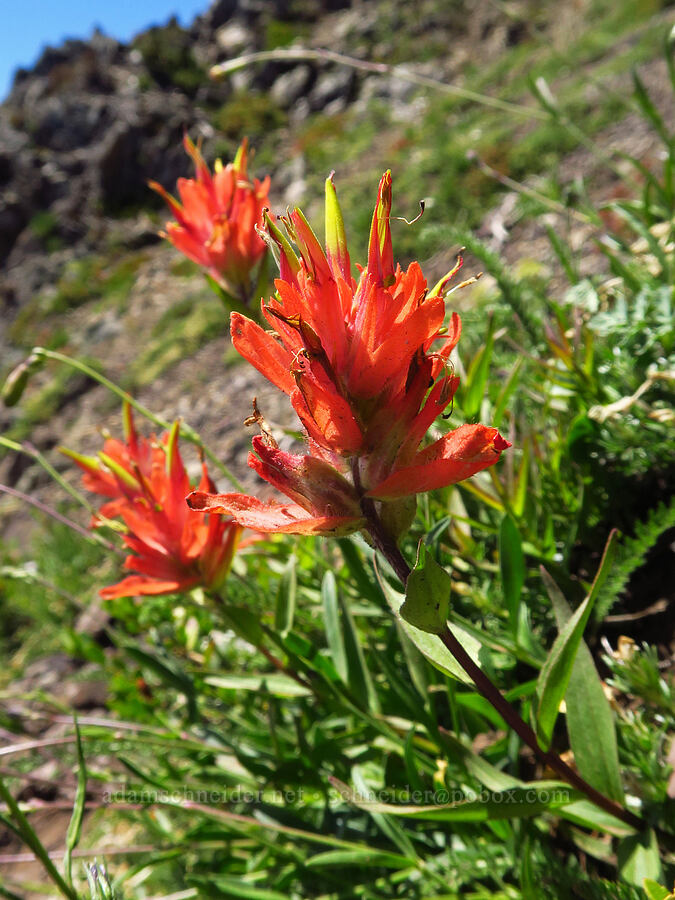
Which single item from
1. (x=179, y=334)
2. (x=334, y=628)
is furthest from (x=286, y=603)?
(x=179, y=334)

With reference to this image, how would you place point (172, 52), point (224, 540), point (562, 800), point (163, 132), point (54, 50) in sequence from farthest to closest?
point (54, 50)
point (172, 52)
point (163, 132)
point (224, 540)
point (562, 800)

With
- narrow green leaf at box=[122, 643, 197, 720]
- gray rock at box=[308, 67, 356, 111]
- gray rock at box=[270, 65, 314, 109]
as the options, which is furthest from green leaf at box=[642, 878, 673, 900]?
gray rock at box=[270, 65, 314, 109]

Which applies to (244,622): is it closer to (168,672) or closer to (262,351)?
(168,672)

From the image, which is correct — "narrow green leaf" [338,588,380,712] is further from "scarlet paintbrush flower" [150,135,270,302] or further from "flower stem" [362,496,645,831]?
"scarlet paintbrush flower" [150,135,270,302]

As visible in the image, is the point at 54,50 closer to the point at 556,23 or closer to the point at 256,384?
the point at 556,23

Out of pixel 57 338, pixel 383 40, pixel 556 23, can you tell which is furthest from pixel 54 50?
pixel 556 23

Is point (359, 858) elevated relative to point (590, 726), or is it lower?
lower

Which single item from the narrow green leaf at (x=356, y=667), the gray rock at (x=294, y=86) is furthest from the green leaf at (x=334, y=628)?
the gray rock at (x=294, y=86)
